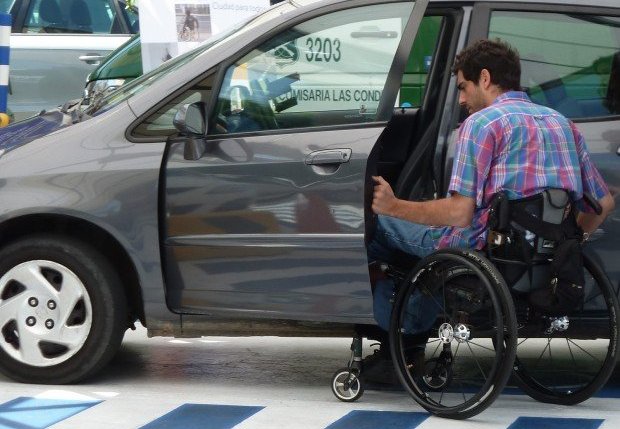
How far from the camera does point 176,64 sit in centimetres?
627

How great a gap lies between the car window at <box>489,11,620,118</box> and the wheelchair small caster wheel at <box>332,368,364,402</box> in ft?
4.55

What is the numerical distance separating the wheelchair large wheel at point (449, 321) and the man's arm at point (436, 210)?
129mm

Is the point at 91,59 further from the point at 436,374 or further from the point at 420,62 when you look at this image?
the point at 436,374

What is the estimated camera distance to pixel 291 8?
6062 millimetres

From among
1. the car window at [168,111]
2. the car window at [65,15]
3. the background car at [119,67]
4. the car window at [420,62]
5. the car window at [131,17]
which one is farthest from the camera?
the car window at [131,17]

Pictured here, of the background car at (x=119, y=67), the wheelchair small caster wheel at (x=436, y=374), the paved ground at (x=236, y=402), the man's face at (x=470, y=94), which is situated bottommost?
the paved ground at (x=236, y=402)

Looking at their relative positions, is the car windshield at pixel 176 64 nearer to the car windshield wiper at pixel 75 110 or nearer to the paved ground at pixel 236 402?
the car windshield wiper at pixel 75 110

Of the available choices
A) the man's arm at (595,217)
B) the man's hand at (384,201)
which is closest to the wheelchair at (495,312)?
the man's arm at (595,217)

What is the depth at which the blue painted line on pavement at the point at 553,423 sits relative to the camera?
5.49m

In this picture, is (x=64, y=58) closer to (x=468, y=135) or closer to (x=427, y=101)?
(x=427, y=101)

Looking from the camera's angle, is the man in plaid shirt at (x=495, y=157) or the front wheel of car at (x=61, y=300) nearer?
the man in plaid shirt at (x=495, y=157)

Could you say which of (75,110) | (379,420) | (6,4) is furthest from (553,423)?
(6,4)

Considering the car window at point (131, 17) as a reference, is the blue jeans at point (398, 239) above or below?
below

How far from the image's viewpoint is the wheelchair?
5289mm
